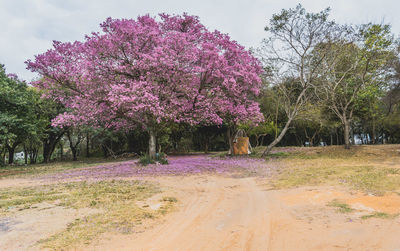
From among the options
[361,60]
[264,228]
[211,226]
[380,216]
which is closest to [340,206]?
[380,216]

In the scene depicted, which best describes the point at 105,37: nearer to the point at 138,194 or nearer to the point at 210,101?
the point at 210,101

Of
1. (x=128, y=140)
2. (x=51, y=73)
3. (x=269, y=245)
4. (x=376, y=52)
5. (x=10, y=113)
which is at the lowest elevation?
(x=269, y=245)

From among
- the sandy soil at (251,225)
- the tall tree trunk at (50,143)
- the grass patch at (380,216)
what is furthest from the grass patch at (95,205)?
the tall tree trunk at (50,143)

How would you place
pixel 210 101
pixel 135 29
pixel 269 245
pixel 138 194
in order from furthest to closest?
pixel 210 101
pixel 135 29
pixel 138 194
pixel 269 245

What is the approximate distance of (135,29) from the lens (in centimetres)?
1411

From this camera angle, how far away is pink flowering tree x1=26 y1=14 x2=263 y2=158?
1421 centimetres

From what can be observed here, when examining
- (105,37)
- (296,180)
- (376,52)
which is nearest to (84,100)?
(105,37)

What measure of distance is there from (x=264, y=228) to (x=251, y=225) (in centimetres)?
30

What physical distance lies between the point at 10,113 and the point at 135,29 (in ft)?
40.7

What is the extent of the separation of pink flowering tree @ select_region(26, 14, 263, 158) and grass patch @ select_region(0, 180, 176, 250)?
A: 17.4 feet

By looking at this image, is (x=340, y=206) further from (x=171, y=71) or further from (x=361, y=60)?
(x=361, y=60)

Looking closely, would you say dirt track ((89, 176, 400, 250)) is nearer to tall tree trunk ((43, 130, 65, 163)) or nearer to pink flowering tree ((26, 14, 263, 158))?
pink flowering tree ((26, 14, 263, 158))

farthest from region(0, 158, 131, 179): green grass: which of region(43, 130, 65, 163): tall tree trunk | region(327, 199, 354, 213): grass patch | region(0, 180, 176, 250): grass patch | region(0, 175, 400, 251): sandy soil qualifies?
region(327, 199, 354, 213): grass patch

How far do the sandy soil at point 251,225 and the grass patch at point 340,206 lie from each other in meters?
0.13
